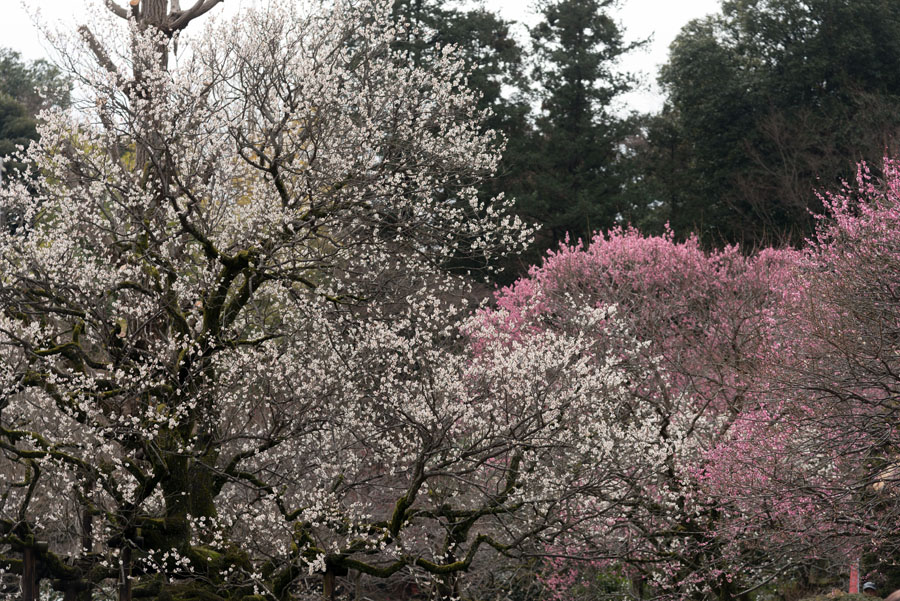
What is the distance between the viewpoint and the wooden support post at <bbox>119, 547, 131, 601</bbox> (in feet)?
27.5

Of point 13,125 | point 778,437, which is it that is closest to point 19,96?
point 13,125

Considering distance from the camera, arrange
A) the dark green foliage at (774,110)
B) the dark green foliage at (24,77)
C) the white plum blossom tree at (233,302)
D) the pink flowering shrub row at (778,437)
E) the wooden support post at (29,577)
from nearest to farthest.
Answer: the white plum blossom tree at (233,302)
the wooden support post at (29,577)
the pink flowering shrub row at (778,437)
the dark green foliage at (774,110)
the dark green foliage at (24,77)

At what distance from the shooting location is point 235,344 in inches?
330

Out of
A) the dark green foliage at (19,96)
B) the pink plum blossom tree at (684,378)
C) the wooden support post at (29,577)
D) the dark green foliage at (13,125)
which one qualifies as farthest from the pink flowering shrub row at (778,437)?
the dark green foliage at (19,96)

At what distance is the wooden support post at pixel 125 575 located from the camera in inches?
330

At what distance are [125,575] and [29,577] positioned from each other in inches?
37.6

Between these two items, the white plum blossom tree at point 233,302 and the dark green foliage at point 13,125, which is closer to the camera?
the white plum blossom tree at point 233,302

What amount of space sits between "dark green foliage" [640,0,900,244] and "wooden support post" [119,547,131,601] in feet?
71.4

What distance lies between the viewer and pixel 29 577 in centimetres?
857

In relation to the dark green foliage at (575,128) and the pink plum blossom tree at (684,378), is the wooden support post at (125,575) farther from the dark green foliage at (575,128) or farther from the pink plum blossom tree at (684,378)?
the dark green foliage at (575,128)

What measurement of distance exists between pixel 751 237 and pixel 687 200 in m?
3.33

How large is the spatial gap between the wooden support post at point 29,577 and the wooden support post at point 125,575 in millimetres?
802

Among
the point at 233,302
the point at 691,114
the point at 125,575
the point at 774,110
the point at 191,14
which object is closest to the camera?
the point at 125,575

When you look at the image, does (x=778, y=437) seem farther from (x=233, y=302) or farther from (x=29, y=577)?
(x=29, y=577)
